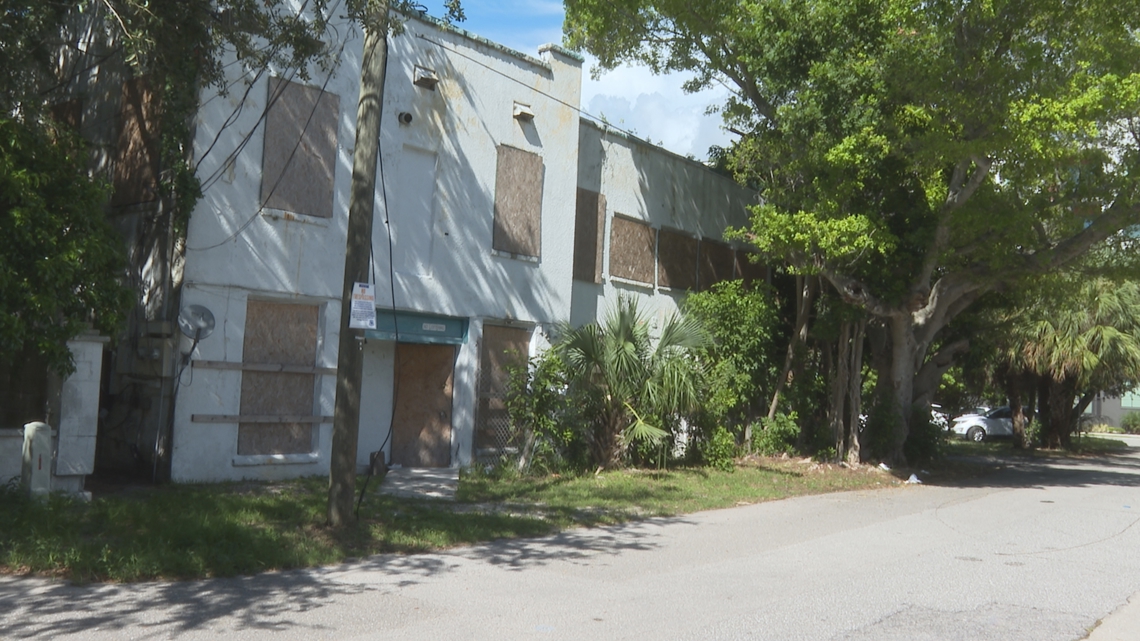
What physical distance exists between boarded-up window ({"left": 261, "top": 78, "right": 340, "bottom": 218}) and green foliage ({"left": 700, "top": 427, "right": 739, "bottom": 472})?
7759 millimetres

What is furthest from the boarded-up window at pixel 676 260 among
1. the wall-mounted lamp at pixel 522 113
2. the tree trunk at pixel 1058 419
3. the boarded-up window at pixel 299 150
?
the tree trunk at pixel 1058 419

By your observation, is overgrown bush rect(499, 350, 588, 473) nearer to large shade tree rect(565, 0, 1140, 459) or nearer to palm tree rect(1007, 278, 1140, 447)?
large shade tree rect(565, 0, 1140, 459)

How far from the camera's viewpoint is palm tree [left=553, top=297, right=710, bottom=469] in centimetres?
1644

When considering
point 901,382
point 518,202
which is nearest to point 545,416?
point 518,202

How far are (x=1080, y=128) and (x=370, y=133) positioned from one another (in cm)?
1080

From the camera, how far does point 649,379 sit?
16500mm

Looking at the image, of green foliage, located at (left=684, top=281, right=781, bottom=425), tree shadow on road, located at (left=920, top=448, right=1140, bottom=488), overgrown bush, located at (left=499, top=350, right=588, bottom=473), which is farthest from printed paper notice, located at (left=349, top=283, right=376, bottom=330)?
tree shadow on road, located at (left=920, top=448, right=1140, bottom=488)

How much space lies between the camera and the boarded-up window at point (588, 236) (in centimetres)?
1916

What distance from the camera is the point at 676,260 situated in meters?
21.8

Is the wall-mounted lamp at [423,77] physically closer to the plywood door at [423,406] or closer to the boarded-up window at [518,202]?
the boarded-up window at [518,202]

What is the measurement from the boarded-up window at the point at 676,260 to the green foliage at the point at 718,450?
4.43 m

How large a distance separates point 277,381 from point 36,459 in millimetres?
4157

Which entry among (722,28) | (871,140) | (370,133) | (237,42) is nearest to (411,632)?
(370,133)

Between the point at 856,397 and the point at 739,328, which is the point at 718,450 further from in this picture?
the point at 856,397
